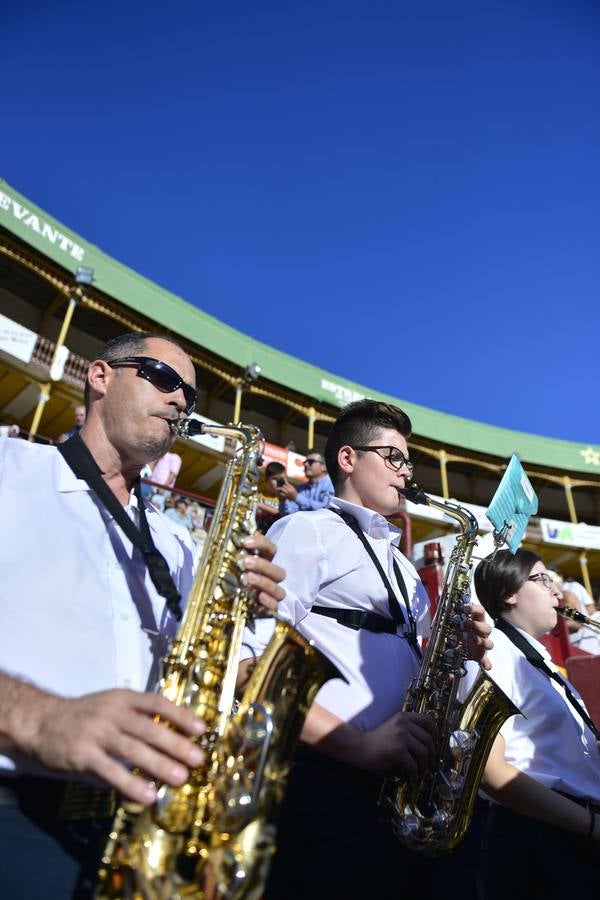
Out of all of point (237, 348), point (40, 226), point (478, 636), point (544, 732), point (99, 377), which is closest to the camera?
point (99, 377)

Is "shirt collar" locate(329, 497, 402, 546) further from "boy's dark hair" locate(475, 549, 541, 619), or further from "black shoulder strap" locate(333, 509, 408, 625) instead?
"boy's dark hair" locate(475, 549, 541, 619)

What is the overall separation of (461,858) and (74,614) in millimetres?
2151

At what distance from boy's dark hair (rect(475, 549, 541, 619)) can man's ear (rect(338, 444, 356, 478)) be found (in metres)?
1.54

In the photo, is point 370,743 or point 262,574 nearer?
point 262,574

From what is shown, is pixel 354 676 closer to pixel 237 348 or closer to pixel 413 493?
pixel 413 493

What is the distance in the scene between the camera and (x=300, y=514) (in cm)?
260

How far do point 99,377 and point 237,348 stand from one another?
22196 millimetres

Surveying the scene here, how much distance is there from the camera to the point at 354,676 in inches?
89.0

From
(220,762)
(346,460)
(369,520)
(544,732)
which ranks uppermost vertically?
(346,460)

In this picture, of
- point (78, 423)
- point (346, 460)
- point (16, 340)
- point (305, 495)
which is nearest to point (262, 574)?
point (346, 460)

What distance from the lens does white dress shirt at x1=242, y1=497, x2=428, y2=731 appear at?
220cm

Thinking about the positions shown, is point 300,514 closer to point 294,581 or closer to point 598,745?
point 294,581

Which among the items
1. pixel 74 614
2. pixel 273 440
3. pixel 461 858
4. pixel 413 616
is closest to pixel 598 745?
pixel 461 858

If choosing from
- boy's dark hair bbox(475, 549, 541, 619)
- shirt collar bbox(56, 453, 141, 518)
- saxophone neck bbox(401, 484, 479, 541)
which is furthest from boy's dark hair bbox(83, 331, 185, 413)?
boy's dark hair bbox(475, 549, 541, 619)
